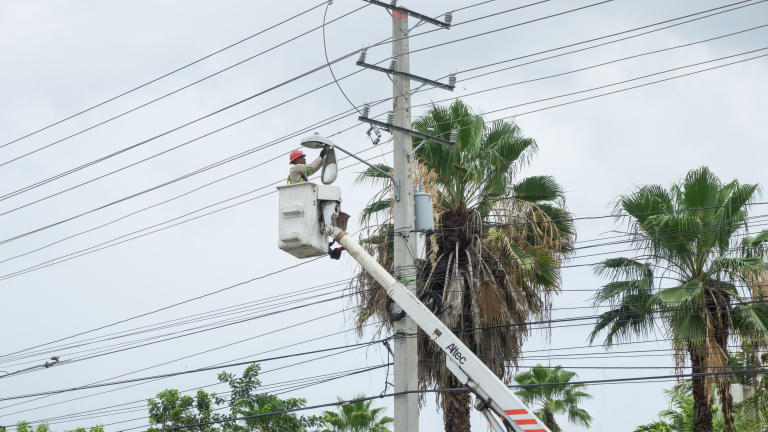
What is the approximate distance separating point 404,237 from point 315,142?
6.93 ft

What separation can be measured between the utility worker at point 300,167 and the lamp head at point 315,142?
0.57 feet

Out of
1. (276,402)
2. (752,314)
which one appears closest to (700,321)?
(752,314)

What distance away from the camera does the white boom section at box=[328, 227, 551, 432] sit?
1233cm

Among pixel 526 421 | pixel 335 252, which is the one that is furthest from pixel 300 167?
pixel 526 421

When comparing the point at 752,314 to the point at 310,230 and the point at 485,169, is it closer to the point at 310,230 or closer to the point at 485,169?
the point at 485,169

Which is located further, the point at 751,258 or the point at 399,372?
the point at 751,258

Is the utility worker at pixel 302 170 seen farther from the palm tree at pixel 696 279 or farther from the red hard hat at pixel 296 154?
the palm tree at pixel 696 279

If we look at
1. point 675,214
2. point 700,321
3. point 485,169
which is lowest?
point 700,321

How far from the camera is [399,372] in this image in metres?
14.5

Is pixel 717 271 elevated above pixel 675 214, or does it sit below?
below

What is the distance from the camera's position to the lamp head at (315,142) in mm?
14078

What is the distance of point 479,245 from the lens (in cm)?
2114

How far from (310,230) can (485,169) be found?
981cm

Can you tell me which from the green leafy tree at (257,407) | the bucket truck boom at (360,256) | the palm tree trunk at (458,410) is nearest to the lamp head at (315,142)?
the bucket truck boom at (360,256)
